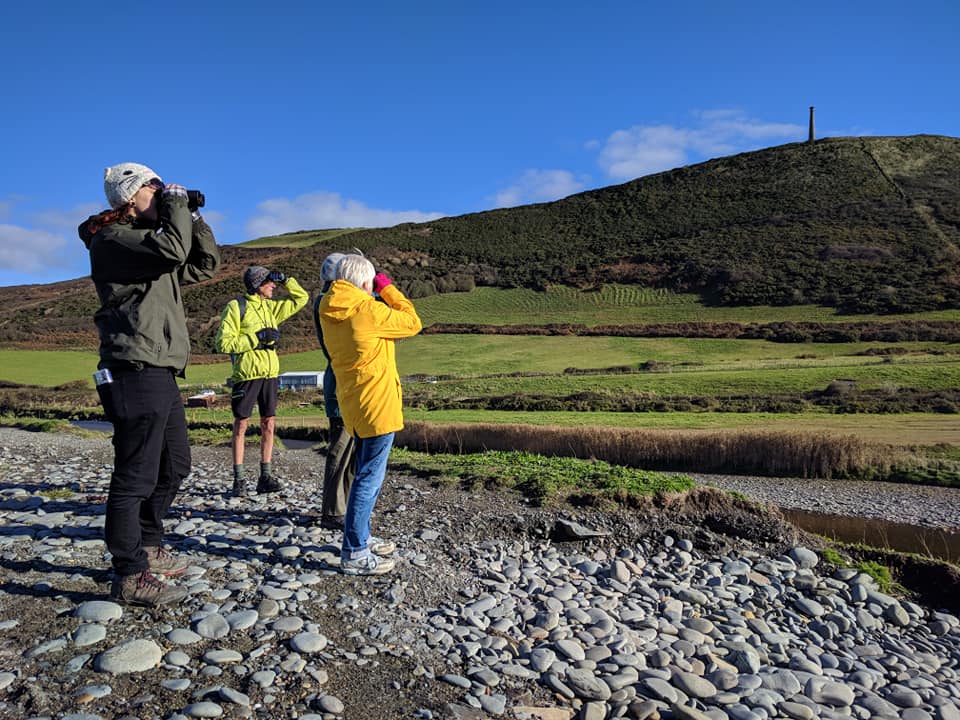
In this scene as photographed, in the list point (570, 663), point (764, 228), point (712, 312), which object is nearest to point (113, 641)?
point (570, 663)

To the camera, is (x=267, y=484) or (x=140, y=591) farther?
(x=267, y=484)

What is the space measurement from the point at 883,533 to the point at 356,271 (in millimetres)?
8483

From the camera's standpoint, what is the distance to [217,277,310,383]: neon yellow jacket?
755 centimetres

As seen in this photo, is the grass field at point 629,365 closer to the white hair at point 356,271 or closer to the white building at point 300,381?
the white building at point 300,381

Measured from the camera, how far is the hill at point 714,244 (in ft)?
170

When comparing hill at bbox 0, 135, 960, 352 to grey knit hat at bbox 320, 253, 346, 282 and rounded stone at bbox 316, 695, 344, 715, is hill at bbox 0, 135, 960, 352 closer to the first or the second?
grey knit hat at bbox 320, 253, 346, 282

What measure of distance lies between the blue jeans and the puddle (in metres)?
6.77

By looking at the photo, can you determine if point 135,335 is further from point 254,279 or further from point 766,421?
point 766,421

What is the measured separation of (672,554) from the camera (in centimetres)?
691

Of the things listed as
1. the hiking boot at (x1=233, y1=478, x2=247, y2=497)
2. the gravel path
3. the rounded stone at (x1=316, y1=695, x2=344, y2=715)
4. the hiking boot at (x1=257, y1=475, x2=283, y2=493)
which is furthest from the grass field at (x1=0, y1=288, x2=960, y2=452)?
the rounded stone at (x1=316, y1=695, x2=344, y2=715)

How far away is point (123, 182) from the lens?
172 inches

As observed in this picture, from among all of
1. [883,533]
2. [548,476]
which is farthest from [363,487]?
[883,533]

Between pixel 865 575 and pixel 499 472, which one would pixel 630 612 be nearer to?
pixel 865 575

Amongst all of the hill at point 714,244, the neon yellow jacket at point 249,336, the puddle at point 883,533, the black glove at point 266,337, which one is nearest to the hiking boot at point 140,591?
the neon yellow jacket at point 249,336
